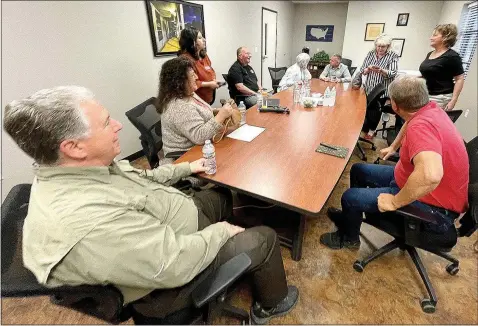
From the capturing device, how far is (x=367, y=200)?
1.38 m

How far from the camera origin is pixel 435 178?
3.39 ft

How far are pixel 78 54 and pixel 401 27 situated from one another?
6.81 meters

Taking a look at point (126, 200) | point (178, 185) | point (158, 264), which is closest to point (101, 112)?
point (126, 200)

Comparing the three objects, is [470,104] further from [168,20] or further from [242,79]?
[168,20]

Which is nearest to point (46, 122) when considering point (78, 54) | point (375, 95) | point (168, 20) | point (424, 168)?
point (424, 168)

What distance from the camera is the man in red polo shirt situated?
42.1 inches

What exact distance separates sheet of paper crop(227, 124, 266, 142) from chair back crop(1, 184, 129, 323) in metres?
1.22

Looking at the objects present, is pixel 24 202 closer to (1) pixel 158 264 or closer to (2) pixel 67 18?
(1) pixel 158 264

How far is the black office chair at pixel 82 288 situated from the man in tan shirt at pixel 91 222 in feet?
0.08

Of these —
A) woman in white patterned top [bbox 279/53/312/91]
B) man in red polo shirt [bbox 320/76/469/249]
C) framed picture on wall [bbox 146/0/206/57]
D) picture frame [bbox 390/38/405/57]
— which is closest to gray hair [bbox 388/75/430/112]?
man in red polo shirt [bbox 320/76/469/249]

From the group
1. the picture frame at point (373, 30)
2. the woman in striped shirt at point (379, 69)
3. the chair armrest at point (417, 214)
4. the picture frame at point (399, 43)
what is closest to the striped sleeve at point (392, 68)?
the woman in striped shirt at point (379, 69)

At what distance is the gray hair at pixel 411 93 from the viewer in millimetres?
1231

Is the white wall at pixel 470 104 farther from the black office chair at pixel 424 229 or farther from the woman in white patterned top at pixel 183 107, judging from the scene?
the woman in white patterned top at pixel 183 107

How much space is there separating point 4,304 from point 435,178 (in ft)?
7.82
